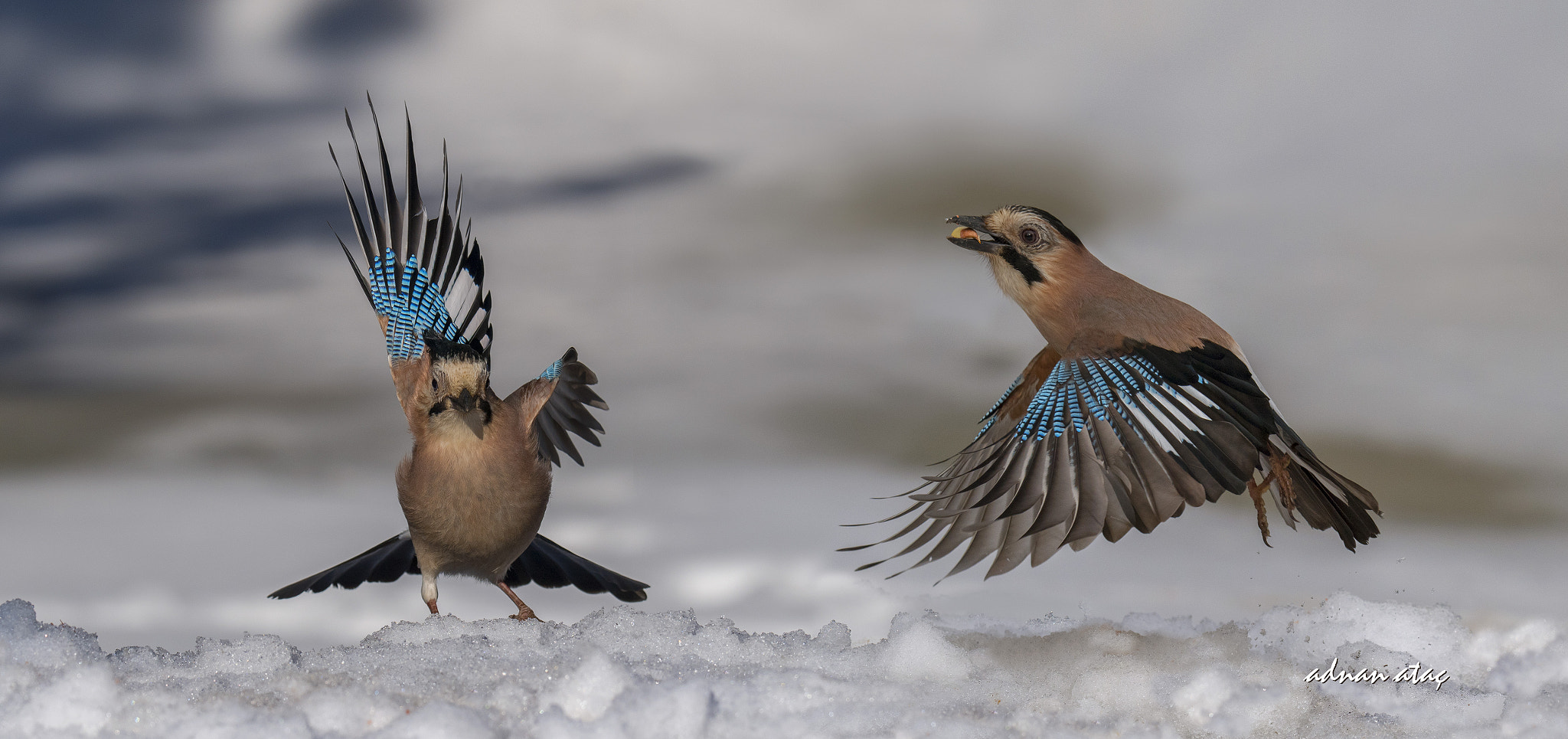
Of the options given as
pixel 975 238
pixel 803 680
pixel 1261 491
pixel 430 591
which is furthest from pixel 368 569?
pixel 1261 491

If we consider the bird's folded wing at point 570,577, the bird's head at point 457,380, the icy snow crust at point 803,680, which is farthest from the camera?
the bird's folded wing at point 570,577

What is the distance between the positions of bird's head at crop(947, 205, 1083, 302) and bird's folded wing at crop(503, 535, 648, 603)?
263cm

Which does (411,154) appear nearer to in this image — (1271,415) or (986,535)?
(986,535)

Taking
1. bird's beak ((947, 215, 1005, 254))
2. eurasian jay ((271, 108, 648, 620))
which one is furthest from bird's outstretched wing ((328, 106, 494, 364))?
bird's beak ((947, 215, 1005, 254))

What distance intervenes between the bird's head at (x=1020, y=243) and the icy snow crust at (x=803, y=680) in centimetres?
170

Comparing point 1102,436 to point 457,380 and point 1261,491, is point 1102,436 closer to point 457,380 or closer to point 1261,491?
point 1261,491

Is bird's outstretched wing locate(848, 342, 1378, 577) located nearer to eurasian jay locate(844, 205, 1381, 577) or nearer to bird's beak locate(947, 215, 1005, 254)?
eurasian jay locate(844, 205, 1381, 577)

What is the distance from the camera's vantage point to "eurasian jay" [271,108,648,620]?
216 inches

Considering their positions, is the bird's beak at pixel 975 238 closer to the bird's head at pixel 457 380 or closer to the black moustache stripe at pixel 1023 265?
the black moustache stripe at pixel 1023 265

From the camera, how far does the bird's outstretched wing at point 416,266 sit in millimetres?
5984

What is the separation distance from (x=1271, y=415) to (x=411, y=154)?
4.40 metres

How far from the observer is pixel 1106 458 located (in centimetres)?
452

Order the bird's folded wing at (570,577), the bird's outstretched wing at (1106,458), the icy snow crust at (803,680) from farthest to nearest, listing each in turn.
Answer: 1. the bird's folded wing at (570,577)
2. the bird's outstretched wing at (1106,458)
3. the icy snow crust at (803,680)

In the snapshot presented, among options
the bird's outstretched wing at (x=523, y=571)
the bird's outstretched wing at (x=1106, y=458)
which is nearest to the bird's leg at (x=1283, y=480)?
the bird's outstretched wing at (x=1106, y=458)
